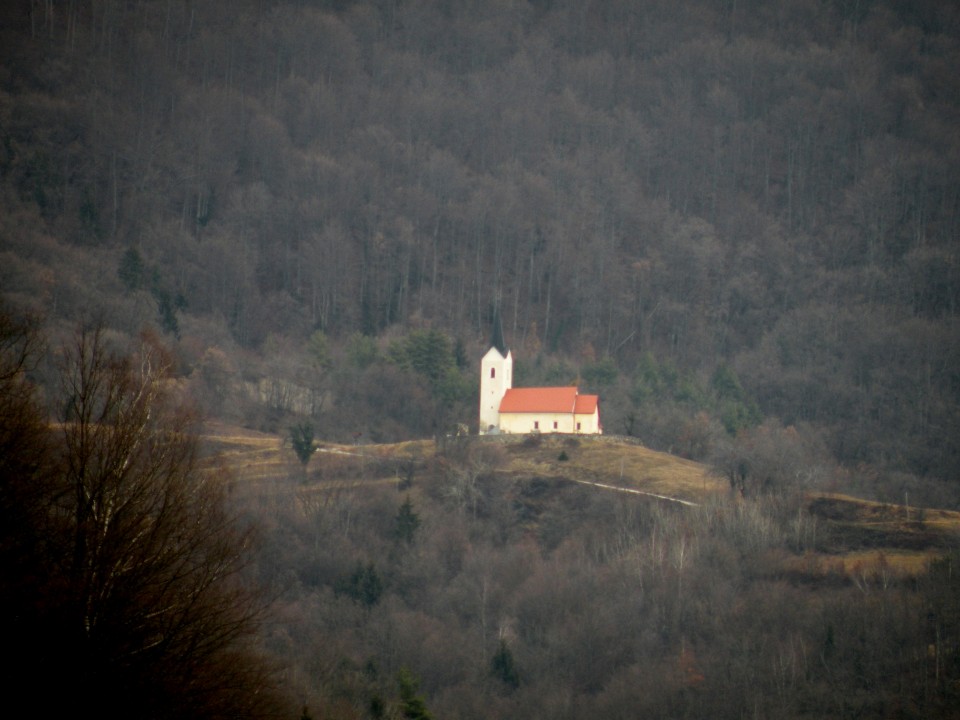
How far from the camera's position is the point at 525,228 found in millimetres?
124500

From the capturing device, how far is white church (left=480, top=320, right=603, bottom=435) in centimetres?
7062

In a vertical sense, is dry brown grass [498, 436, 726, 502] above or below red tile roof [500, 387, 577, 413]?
below

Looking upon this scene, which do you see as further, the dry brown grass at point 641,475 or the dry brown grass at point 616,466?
the dry brown grass at point 616,466

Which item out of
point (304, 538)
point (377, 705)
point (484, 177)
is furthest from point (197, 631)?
point (484, 177)

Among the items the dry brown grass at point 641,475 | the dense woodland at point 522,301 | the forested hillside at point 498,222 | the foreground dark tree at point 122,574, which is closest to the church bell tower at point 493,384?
the dense woodland at point 522,301

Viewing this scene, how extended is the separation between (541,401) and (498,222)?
55934 mm

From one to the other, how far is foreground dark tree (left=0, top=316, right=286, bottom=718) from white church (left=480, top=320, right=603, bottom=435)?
53.6 m

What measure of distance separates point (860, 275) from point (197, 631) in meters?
114

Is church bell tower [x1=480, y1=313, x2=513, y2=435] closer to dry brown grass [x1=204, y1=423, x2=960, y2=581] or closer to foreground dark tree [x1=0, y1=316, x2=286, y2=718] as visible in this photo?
dry brown grass [x1=204, y1=423, x2=960, y2=581]

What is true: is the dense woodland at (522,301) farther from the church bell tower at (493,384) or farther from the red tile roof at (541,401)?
the red tile roof at (541,401)

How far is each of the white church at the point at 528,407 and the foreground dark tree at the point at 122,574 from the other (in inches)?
2111

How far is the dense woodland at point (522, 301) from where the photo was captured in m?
53.6

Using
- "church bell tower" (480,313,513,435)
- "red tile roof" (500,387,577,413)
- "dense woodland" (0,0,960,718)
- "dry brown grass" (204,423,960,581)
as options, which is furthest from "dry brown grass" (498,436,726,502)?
"church bell tower" (480,313,513,435)

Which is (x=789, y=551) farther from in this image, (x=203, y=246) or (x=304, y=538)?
(x=203, y=246)
